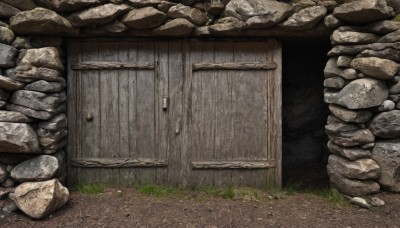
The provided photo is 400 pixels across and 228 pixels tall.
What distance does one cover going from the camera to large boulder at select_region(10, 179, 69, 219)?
333cm

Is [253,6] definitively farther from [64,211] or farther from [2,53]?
[64,211]

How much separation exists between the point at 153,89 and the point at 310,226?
249cm

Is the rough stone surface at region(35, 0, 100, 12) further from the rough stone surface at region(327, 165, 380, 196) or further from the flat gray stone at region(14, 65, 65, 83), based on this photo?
the rough stone surface at region(327, 165, 380, 196)

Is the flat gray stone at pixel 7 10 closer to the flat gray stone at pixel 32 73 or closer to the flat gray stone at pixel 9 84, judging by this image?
the flat gray stone at pixel 32 73

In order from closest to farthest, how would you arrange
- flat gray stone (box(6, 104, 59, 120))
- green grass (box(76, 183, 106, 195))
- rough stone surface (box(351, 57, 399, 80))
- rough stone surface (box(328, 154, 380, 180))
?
rough stone surface (box(351, 57, 399, 80))
rough stone surface (box(328, 154, 380, 180))
flat gray stone (box(6, 104, 59, 120))
green grass (box(76, 183, 106, 195))

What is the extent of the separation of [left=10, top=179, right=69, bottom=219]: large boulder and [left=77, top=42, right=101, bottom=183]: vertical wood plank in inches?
34.3

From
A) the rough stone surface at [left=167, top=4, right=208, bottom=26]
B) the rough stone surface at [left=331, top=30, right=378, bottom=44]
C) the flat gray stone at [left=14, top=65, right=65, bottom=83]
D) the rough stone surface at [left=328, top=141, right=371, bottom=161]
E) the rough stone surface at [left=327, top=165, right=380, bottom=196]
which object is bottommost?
the rough stone surface at [left=327, top=165, right=380, bottom=196]

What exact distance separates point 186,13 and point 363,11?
1961mm

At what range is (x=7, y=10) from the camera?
3.73 metres

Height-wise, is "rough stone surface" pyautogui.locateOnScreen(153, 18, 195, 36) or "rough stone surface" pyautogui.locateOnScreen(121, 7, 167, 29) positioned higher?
"rough stone surface" pyautogui.locateOnScreen(121, 7, 167, 29)

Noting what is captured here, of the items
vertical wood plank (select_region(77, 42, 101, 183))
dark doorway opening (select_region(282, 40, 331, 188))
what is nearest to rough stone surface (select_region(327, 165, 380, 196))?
dark doorway opening (select_region(282, 40, 331, 188))

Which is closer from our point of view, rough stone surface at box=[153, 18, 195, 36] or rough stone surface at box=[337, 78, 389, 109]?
rough stone surface at box=[337, 78, 389, 109]

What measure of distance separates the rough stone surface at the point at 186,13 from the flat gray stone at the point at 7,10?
5.88ft

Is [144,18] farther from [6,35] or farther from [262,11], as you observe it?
[6,35]
